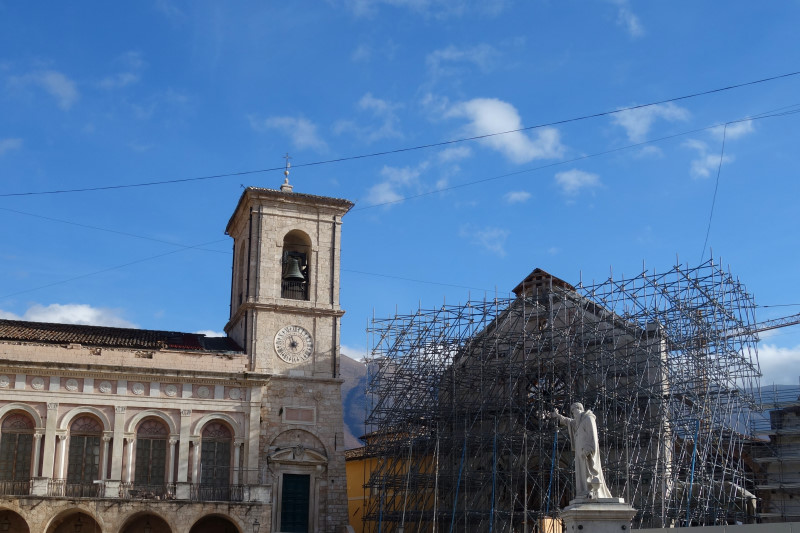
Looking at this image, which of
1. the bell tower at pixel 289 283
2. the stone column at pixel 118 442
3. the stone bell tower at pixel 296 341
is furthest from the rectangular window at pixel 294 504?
the stone column at pixel 118 442

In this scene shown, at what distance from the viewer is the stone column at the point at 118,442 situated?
33.3m

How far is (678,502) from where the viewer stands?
3231 cm

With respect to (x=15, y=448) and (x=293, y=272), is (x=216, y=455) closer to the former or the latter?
(x=15, y=448)

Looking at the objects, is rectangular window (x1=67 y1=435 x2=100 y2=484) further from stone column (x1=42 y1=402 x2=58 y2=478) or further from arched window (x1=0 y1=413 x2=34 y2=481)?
arched window (x1=0 y1=413 x2=34 y2=481)

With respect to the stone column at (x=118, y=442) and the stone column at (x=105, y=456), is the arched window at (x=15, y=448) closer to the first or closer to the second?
the stone column at (x=105, y=456)

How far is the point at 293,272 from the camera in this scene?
124ft

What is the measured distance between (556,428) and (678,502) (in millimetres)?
4468

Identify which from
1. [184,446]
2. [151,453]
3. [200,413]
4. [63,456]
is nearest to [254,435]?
[200,413]

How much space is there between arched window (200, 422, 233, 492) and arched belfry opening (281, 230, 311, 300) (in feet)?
18.7

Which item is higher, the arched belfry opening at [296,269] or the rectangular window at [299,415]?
the arched belfry opening at [296,269]

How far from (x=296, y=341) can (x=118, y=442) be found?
720 centimetres

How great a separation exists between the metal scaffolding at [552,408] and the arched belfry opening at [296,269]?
148 inches

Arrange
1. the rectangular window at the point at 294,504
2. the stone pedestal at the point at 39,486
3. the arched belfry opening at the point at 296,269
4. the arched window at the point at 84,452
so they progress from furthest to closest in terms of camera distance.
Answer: the arched belfry opening at the point at 296,269
the rectangular window at the point at 294,504
the arched window at the point at 84,452
the stone pedestal at the point at 39,486

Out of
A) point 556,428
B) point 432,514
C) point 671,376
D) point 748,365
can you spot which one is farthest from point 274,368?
point 748,365
